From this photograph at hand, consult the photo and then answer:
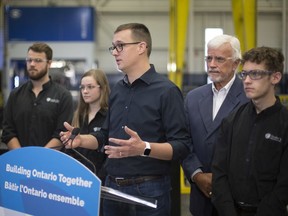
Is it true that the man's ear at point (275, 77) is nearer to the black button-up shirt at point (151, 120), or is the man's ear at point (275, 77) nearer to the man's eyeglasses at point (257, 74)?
the man's eyeglasses at point (257, 74)

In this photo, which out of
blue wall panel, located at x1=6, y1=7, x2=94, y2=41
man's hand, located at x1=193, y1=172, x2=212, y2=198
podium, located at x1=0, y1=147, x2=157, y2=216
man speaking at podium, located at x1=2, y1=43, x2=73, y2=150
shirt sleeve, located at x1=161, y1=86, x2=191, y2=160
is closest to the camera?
podium, located at x1=0, y1=147, x2=157, y2=216

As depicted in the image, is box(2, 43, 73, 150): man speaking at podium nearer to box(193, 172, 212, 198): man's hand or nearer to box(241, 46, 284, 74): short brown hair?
box(193, 172, 212, 198): man's hand

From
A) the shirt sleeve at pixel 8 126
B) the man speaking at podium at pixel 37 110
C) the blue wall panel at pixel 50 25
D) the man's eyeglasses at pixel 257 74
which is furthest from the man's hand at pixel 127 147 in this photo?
the blue wall panel at pixel 50 25

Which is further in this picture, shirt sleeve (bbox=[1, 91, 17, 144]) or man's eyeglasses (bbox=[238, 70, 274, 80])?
shirt sleeve (bbox=[1, 91, 17, 144])

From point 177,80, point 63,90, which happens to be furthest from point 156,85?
point 177,80

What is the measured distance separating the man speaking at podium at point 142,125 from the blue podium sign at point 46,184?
15.4 inches

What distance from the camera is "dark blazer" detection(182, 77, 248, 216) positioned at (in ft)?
7.66

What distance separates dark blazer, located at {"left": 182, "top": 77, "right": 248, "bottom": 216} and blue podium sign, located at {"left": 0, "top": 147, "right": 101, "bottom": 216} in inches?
40.5

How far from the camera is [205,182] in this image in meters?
2.27

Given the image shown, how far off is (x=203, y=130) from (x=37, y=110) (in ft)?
4.50

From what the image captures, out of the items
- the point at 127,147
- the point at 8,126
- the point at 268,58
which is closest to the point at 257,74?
the point at 268,58

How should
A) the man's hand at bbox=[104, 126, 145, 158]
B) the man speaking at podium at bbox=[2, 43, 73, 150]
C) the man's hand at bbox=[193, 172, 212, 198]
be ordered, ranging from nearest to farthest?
the man's hand at bbox=[104, 126, 145, 158] < the man's hand at bbox=[193, 172, 212, 198] < the man speaking at podium at bbox=[2, 43, 73, 150]

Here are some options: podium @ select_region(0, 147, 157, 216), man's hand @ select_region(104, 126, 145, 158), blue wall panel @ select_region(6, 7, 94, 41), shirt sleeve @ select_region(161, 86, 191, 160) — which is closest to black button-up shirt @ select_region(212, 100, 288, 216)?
shirt sleeve @ select_region(161, 86, 191, 160)

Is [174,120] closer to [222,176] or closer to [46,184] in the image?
[222,176]
